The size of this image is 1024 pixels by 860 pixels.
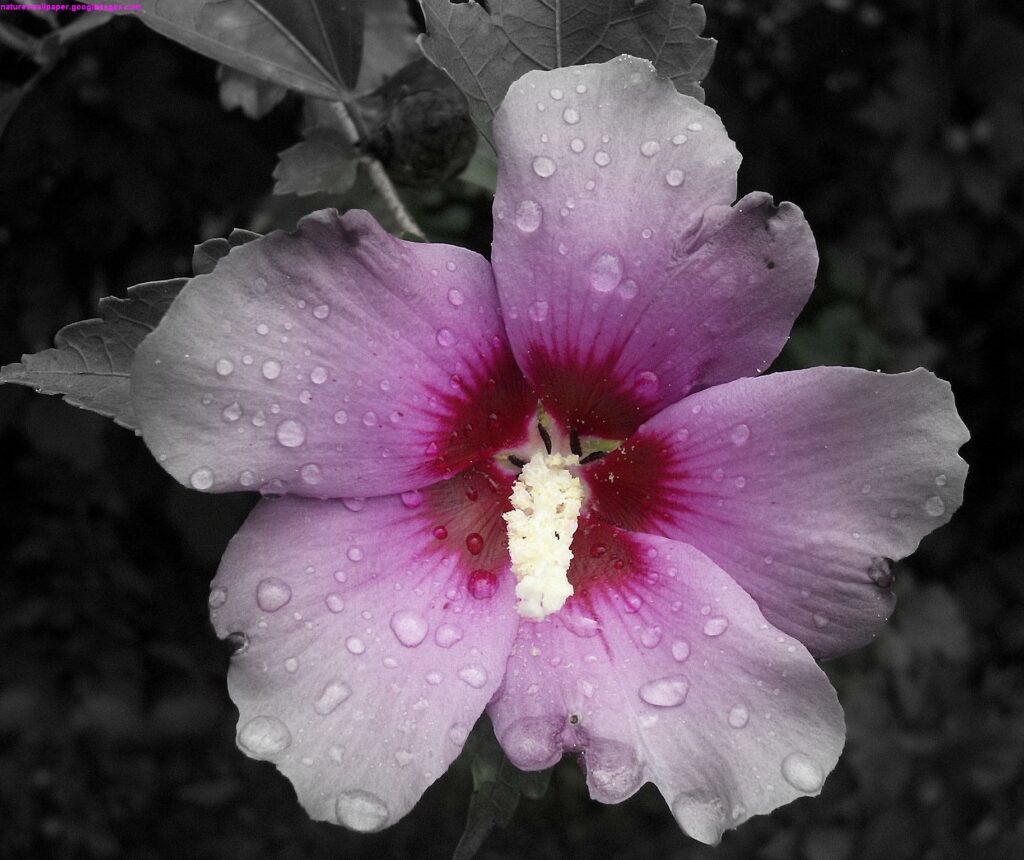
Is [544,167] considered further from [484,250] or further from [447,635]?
[484,250]

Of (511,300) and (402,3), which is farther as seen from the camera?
(402,3)

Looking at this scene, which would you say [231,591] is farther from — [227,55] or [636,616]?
[227,55]

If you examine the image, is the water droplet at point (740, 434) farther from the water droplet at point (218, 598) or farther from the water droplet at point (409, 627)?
the water droplet at point (218, 598)

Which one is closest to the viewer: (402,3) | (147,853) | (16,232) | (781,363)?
(402,3)

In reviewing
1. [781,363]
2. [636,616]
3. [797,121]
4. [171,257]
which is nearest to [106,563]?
[171,257]

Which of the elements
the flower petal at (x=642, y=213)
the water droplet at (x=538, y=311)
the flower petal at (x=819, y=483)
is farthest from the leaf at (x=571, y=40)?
the flower petal at (x=819, y=483)

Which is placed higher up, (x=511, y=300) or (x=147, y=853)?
(x=511, y=300)

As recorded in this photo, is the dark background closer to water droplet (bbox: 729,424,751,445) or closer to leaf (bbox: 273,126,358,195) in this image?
leaf (bbox: 273,126,358,195)
